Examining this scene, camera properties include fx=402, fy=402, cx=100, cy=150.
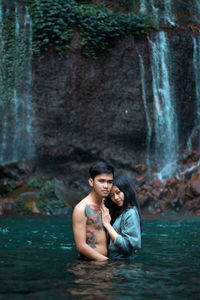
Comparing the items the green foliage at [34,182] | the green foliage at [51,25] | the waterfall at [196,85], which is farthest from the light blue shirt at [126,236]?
the waterfall at [196,85]

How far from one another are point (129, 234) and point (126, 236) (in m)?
0.04

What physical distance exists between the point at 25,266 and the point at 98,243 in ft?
2.89

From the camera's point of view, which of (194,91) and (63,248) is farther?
(194,91)

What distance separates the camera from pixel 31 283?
11.8 feet

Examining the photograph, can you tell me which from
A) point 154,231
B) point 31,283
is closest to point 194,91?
point 154,231

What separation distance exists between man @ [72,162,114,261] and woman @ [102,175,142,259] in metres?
0.10

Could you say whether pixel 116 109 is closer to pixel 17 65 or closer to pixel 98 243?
pixel 17 65

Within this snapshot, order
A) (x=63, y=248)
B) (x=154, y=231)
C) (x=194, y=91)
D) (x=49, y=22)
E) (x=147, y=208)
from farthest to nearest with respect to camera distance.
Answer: (x=194, y=91) → (x=49, y=22) → (x=147, y=208) → (x=154, y=231) → (x=63, y=248)

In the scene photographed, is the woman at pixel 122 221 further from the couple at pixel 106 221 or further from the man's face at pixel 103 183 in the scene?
the man's face at pixel 103 183

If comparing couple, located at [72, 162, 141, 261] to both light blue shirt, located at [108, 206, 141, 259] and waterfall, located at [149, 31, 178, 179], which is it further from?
waterfall, located at [149, 31, 178, 179]

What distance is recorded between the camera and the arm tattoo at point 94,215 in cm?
472

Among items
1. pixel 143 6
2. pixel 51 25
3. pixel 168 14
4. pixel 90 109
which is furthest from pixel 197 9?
pixel 90 109

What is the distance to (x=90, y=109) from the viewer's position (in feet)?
58.6

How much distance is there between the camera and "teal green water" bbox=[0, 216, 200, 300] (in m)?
3.28
